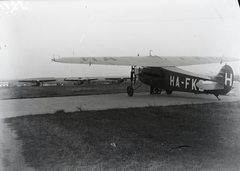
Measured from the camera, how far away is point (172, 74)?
11.7 metres

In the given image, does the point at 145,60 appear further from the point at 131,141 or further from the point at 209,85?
the point at 131,141

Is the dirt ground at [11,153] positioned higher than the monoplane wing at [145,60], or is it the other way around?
the monoplane wing at [145,60]

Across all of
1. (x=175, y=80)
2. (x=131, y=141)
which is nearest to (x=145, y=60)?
(x=175, y=80)

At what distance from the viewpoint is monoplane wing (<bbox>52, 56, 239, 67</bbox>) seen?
33.4 ft

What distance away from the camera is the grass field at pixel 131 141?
360 centimetres

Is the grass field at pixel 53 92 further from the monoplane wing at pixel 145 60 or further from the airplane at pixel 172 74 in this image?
the monoplane wing at pixel 145 60

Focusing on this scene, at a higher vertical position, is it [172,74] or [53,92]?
[172,74]

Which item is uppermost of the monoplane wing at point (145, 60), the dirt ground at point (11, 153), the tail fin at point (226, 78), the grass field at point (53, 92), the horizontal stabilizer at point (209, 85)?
the monoplane wing at point (145, 60)

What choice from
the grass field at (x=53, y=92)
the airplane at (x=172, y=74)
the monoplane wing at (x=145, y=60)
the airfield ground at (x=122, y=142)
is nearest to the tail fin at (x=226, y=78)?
the airplane at (x=172, y=74)

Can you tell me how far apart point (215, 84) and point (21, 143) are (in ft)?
27.0

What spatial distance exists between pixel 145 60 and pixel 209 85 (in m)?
3.31

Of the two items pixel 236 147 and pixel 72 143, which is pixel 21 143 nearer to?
pixel 72 143

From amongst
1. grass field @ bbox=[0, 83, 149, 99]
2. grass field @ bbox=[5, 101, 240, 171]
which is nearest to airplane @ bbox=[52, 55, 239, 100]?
grass field @ bbox=[0, 83, 149, 99]

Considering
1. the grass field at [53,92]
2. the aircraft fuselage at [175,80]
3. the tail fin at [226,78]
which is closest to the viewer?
the tail fin at [226,78]
